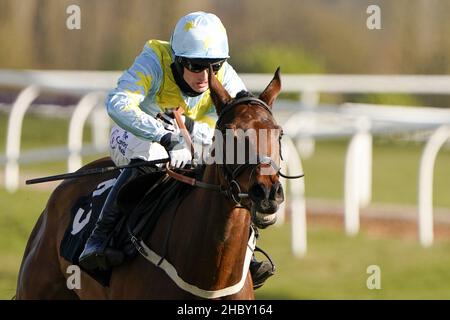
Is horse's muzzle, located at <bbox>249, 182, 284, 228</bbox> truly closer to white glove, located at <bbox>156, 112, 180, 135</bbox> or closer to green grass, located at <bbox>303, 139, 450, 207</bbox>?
white glove, located at <bbox>156, 112, 180, 135</bbox>

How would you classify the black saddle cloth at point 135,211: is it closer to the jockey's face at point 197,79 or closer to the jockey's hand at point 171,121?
the jockey's hand at point 171,121

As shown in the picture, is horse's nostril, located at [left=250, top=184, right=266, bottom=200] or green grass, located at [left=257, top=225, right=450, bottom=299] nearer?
horse's nostril, located at [left=250, top=184, right=266, bottom=200]

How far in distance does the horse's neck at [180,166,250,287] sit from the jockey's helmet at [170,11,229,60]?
52 centimetres

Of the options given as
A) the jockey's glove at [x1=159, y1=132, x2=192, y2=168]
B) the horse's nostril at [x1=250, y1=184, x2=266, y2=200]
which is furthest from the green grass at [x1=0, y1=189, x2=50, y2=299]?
the horse's nostril at [x1=250, y1=184, x2=266, y2=200]

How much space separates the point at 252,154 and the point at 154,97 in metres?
1.14

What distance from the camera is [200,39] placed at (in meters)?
4.91

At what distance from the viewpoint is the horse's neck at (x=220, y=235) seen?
4.63 meters

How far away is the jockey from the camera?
4.92 meters

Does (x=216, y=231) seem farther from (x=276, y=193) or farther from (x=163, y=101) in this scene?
(x=163, y=101)

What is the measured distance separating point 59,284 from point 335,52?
19973mm

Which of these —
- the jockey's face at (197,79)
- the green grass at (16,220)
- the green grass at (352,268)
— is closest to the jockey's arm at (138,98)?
the jockey's face at (197,79)

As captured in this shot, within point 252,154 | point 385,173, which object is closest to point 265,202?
point 252,154

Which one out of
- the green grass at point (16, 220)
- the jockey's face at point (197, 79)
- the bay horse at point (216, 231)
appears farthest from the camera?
the green grass at point (16, 220)

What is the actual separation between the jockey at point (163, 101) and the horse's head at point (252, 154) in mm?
426
